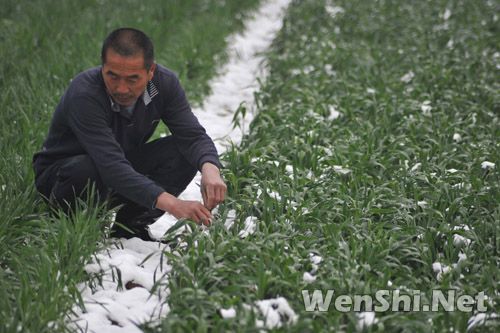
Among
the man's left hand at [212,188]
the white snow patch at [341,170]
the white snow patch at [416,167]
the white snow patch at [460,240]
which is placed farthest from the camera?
the white snow patch at [416,167]

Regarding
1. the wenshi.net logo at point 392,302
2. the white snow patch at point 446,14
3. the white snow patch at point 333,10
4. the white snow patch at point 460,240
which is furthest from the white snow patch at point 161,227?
the white snow patch at point 446,14

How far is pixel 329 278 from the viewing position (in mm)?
2832

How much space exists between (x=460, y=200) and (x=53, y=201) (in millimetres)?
2149

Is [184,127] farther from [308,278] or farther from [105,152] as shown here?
[308,278]

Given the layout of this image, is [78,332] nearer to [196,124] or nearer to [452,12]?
[196,124]

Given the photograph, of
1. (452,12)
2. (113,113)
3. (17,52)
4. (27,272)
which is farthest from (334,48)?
(27,272)

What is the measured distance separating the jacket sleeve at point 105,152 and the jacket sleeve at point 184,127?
401 mm

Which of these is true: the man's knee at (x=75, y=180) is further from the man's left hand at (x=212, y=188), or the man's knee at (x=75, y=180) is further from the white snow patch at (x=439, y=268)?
the white snow patch at (x=439, y=268)

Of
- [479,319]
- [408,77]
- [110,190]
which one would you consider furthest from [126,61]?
[408,77]

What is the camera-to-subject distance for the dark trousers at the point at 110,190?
317 centimetres

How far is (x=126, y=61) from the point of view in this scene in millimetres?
2992

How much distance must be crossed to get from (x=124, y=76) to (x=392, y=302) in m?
1.54

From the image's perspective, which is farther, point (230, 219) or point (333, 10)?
point (333, 10)

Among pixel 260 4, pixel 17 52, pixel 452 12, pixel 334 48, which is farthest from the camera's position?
pixel 260 4
